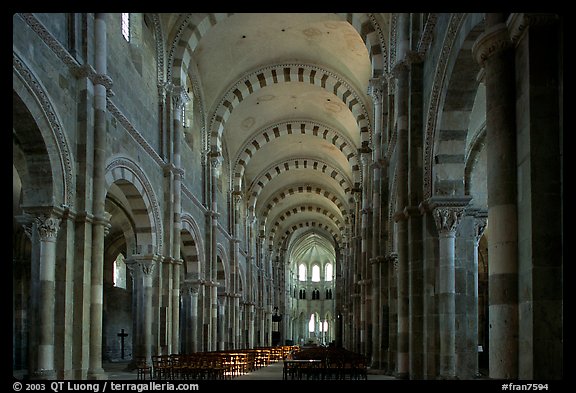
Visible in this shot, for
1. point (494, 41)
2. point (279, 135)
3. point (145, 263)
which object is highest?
point (279, 135)

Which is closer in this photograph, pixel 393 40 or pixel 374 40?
pixel 393 40

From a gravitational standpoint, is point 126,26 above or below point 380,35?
below

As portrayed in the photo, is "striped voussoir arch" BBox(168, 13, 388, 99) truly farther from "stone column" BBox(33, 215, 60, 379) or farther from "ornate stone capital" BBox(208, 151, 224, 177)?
"stone column" BBox(33, 215, 60, 379)

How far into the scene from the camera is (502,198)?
8.62 m

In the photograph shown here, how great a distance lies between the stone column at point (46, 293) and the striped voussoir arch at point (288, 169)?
3158cm

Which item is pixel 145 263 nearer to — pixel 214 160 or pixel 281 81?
pixel 214 160

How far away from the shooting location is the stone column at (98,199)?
54.4 feet

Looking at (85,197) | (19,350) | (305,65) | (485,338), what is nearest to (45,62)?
(85,197)

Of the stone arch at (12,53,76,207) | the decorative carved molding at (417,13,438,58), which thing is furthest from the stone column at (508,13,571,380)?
the stone arch at (12,53,76,207)

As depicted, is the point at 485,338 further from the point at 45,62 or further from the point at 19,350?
the point at 45,62

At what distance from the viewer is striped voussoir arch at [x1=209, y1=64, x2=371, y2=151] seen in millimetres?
32469

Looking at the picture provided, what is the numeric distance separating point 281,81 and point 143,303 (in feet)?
45.6

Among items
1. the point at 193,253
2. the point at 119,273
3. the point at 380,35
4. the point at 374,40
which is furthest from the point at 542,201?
the point at 119,273

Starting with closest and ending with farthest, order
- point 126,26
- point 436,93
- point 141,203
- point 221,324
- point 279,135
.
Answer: point 436,93, point 126,26, point 141,203, point 221,324, point 279,135
